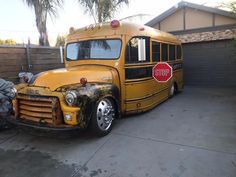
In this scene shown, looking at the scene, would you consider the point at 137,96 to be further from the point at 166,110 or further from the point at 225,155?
the point at 225,155

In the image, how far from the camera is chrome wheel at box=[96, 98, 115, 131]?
13.5ft

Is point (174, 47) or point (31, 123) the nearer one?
point (31, 123)

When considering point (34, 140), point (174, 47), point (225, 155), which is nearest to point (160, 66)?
point (174, 47)

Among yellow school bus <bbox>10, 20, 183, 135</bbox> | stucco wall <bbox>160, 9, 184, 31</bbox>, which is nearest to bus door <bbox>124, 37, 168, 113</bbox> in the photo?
yellow school bus <bbox>10, 20, 183, 135</bbox>

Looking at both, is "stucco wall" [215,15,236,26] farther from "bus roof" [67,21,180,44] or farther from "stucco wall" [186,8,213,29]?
"bus roof" [67,21,180,44]

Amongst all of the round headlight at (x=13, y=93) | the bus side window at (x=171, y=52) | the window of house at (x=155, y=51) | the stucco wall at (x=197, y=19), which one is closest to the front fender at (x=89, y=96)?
the round headlight at (x=13, y=93)

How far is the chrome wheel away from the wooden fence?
3.24 meters

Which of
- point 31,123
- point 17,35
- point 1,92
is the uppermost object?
point 17,35

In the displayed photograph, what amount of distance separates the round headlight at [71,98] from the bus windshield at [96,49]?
165cm

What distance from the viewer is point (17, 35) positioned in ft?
55.6

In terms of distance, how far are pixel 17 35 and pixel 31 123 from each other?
1537cm

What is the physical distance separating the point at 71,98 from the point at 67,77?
632mm

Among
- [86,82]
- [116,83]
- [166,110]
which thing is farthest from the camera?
[166,110]

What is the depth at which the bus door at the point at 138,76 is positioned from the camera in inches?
196
